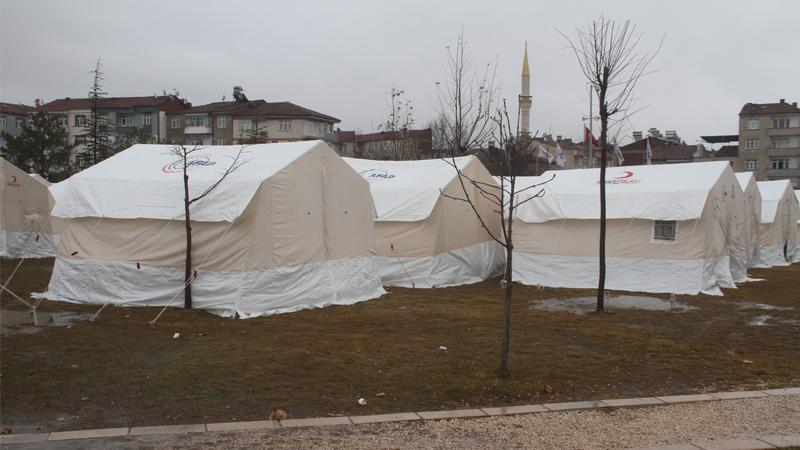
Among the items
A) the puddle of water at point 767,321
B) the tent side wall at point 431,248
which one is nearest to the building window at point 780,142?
the tent side wall at point 431,248

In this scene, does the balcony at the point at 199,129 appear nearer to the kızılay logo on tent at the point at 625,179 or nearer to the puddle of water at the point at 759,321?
the kızılay logo on tent at the point at 625,179

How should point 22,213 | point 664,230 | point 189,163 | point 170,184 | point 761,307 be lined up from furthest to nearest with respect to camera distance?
point 22,213 → point 664,230 → point 761,307 → point 189,163 → point 170,184

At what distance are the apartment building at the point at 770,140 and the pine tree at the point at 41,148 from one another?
68.0 meters

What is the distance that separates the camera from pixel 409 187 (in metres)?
17.7

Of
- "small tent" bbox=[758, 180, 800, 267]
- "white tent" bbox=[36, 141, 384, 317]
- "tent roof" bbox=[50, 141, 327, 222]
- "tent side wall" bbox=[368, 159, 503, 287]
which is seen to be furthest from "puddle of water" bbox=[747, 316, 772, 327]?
"small tent" bbox=[758, 180, 800, 267]

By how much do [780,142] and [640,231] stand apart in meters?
66.8

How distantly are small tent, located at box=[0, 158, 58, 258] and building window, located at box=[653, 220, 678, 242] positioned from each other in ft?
64.4

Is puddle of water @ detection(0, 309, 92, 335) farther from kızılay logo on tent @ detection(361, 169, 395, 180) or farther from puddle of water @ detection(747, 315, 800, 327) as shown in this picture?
puddle of water @ detection(747, 315, 800, 327)

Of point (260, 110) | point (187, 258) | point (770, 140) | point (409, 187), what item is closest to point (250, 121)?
point (260, 110)

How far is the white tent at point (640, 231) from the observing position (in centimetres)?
1625

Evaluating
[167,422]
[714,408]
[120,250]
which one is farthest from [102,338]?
[714,408]

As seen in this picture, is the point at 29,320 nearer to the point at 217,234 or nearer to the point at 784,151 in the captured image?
the point at 217,234

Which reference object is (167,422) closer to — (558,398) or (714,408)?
(558,398)

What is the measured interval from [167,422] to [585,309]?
388 inches
